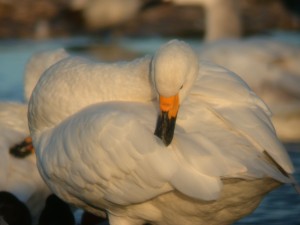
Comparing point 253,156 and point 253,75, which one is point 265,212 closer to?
point 253,156

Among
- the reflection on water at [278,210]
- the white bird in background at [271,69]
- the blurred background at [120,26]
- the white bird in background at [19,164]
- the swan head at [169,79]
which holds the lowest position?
the blurred background at [120,26]

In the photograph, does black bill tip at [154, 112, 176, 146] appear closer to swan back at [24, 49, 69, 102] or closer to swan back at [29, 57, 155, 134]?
swan back at [29, 57, 155, 134]

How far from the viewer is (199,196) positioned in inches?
212

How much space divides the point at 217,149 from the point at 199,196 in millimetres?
325

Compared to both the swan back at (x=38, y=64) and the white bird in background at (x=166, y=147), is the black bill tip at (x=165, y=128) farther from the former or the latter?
the swan back at (x=38, y=64)

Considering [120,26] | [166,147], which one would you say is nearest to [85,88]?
[166,147]

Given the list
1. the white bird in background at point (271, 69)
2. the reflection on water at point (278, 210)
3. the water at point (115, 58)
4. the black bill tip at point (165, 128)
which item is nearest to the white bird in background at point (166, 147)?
the black bill tip at point (165, 128)

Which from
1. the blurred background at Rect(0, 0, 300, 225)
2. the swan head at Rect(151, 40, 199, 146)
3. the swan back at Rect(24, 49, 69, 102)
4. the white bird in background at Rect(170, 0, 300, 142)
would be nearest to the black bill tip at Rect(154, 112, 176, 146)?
the swan head at Rect(151, 40, 199, 146)

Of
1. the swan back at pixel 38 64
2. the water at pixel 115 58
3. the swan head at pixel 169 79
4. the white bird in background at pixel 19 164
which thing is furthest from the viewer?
the swan back at pixel 38 64

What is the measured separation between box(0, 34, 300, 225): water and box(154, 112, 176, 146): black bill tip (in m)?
1.84

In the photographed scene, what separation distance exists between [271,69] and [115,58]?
5.08 metres

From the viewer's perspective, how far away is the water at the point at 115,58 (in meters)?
7.42

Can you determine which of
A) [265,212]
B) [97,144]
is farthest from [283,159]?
[265,212]

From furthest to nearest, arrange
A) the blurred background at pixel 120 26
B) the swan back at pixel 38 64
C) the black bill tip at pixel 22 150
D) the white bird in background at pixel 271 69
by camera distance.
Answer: the blurred background at pixel 120 26 → the white bird in background at pixel 271 69 → the swan back at pixel 38 64 → the black bill tip at pixel 22 150
